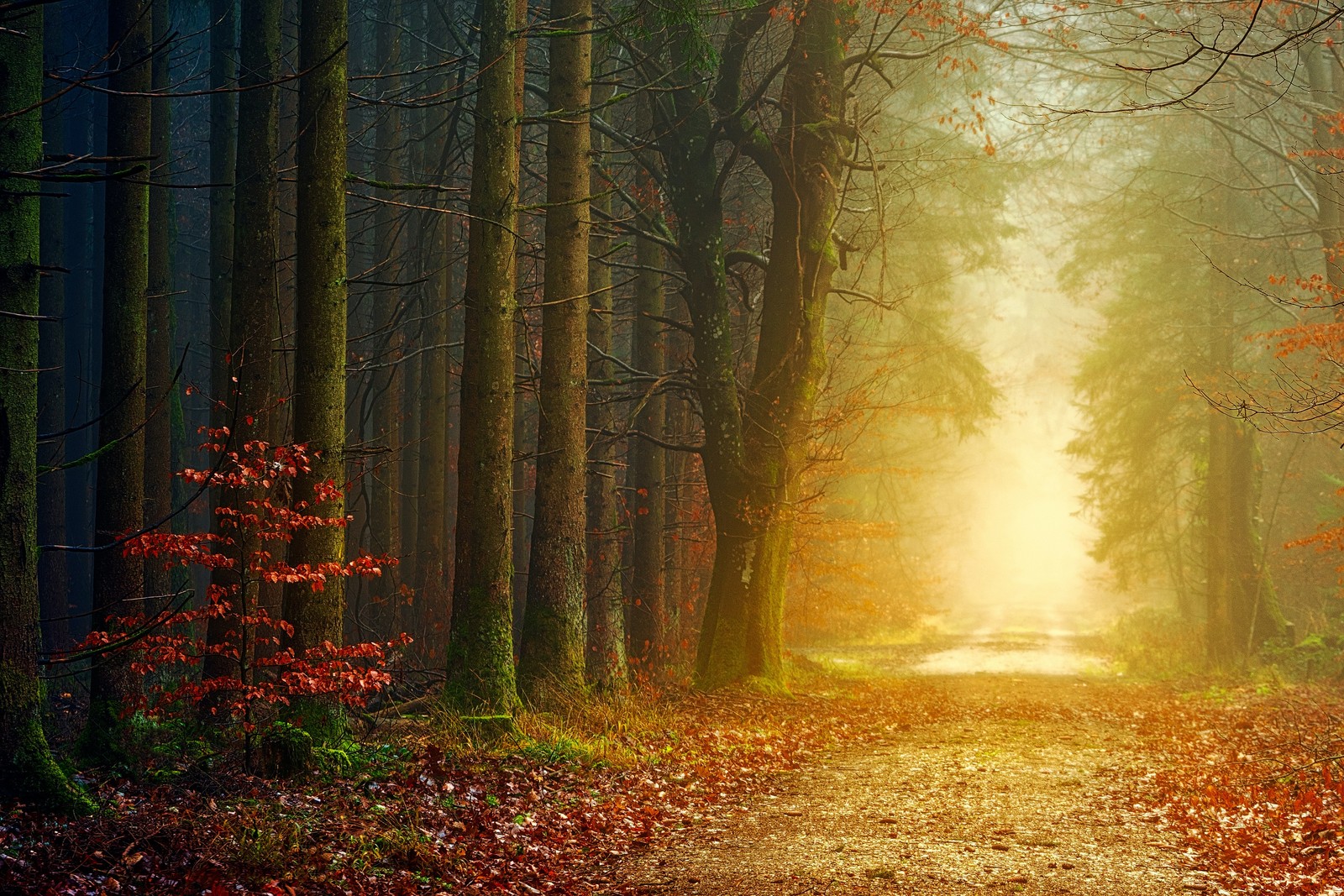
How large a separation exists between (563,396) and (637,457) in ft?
17.5

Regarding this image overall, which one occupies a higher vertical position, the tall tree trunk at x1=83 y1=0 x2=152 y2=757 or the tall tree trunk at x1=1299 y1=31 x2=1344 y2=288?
the tall tree trunk at x1=1299 y1=31 x2=1344 y2=288

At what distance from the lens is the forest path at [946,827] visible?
6.03m

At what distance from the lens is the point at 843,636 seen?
29.5m

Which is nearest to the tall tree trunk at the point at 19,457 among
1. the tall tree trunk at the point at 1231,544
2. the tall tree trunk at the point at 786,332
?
the tall tree trunk at the point at 786,332

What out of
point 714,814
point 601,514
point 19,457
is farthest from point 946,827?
point 601,514

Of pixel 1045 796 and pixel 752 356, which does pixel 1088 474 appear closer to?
pixel 752 356

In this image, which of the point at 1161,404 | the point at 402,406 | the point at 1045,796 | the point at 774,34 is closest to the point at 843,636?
the point at 1161,404

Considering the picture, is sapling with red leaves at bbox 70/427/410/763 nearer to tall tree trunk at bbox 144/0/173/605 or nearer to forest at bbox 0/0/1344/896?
forest at bbox 0/0/1344/896

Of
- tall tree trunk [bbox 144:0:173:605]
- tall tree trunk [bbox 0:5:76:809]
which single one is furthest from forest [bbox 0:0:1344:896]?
tall tree trunk [bbox 144:0:173:605]

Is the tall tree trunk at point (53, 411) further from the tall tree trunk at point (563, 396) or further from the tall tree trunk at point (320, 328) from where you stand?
the tall tree trunk at point (320, 328)

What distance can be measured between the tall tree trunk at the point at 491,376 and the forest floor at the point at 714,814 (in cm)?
102

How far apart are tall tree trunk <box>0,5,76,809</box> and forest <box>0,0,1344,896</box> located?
2 cm

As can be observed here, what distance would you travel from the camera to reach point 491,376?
9430 millimetres

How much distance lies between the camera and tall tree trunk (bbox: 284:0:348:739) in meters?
7.37
